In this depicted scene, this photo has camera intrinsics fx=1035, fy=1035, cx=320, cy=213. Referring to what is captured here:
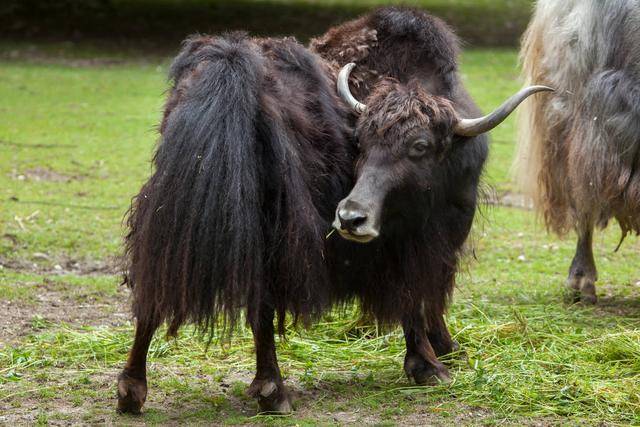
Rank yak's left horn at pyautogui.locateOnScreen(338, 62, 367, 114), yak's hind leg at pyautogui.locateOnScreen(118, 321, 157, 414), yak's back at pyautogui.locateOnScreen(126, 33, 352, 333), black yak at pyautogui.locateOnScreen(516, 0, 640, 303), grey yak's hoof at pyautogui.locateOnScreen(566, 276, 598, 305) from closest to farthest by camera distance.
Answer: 1. yak's back at pyautogui.locateOnScreen(126, 33, 352, 333)
2. yak's hind leg at pyautogui.locateOnScreen(118, 321, 157, 414)
3. yak's left horn at pyautogui.locateOnScreen(338, 62, 367, 114)
4. black yak at pyautogui.locateOnScreen(516, 0, 640, 303)
5. grey yak's hoof at pyautogui.locateOnScreen(566, 276, 598, 305)

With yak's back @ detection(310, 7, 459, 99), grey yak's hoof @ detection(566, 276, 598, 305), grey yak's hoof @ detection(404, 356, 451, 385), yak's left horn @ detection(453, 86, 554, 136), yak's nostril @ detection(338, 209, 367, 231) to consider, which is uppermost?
yak's back @ detection(310, 7, 459, 99)

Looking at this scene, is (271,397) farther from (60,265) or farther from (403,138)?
(60,265)

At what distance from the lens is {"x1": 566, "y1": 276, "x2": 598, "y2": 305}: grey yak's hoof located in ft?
21.2

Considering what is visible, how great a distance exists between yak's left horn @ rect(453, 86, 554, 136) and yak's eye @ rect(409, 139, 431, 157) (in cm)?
20

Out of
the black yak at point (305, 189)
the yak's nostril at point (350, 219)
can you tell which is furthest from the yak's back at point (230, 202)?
the yak's nostril at point (350, 219)

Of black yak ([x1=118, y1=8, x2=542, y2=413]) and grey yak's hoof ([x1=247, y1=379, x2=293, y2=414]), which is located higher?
black yak ([x1=118, y1=8, x2=542, y2=413])

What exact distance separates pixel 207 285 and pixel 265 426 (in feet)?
2.19

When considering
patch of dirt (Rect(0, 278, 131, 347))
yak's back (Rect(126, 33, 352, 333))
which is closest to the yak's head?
yak's back (Rect(126, 33, 352, 333))

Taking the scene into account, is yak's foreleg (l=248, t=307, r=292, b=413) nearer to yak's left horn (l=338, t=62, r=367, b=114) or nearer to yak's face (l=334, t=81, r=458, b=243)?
yak's face (l=334, t=81, r=458, b=243)

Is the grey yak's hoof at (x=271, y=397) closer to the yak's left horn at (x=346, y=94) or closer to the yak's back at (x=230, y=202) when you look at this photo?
the yak's back at (x=230, y=202)

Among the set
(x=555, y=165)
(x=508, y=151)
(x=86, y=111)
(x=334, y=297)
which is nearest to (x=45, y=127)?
(x=86, y=111)

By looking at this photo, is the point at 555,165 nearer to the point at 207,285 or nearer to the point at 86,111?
the point at 207,285

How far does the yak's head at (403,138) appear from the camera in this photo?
4.29 meters

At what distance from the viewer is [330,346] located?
5.30m
